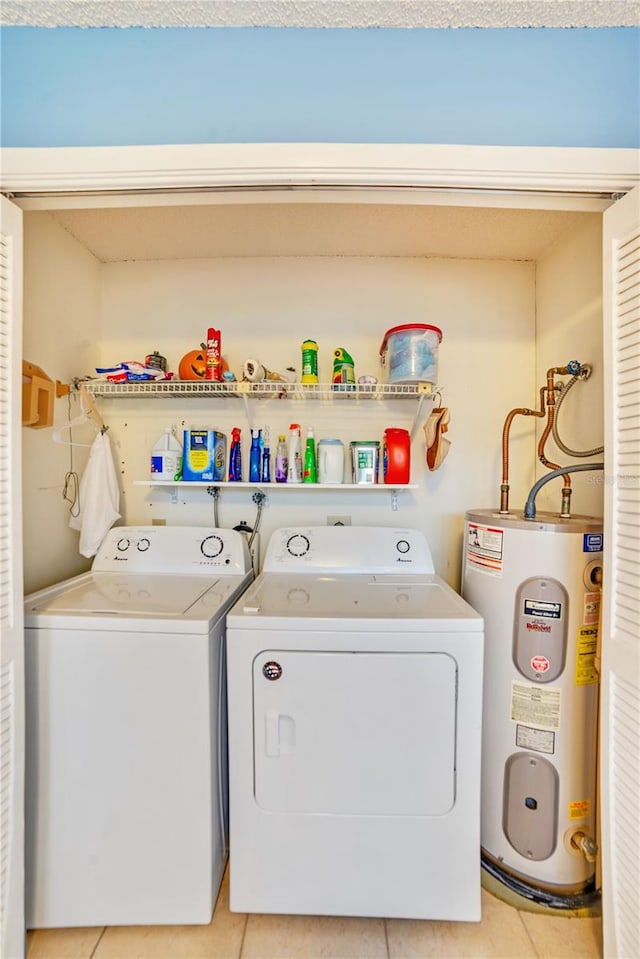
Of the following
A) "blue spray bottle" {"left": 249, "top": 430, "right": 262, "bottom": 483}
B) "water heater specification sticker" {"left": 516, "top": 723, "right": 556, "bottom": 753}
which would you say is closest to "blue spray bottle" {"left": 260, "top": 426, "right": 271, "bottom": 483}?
"blue spray bottle" {"left": 249, "top": 430, "right": 262, "bottom": 483}

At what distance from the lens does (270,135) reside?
99 cm

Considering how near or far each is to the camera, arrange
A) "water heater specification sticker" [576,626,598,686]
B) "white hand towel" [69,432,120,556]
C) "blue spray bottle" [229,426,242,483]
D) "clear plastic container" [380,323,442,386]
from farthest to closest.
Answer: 1. "blue spray bottle" [229,426,242,483]
2. "white hand towel" [69,432,120,556]
3. "clear plastic container" [380,323,442,386]
4. "water heater specification sticker" [576,626,598,686]

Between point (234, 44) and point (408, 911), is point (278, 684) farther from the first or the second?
point (234, 44)

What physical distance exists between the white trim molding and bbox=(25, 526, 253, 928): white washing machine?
49.1 inches

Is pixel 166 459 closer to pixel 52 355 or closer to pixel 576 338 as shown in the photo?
pixel 52 355

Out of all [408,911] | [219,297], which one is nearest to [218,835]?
[408,911]

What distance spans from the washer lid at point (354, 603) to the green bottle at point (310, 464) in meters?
0.45

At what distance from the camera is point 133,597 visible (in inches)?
52.8

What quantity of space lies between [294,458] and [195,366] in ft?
2.06

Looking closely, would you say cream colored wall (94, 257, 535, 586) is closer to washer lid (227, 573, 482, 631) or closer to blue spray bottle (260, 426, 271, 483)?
blue spray bottle (260, 426, 271, 483)

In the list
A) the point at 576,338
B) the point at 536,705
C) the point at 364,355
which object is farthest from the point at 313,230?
the point at 536,705

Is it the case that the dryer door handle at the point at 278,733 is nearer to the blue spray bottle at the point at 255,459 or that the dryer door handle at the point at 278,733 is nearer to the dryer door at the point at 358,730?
the dryer door at the point at 358,730

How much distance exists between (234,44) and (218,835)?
2369mm

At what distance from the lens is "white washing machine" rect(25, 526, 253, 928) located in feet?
3.72
